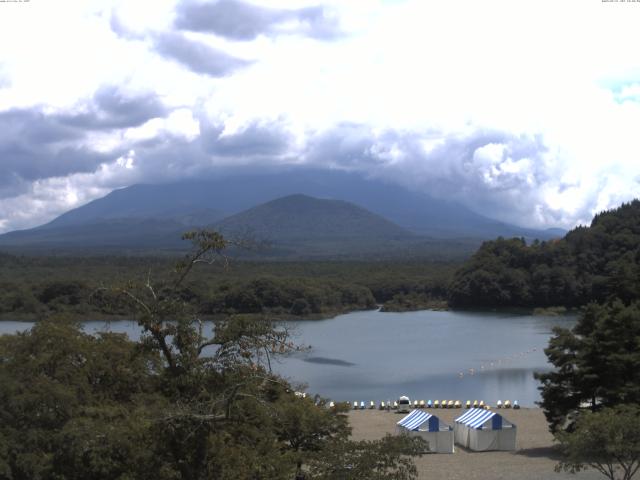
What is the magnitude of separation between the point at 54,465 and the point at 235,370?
285 centimetres

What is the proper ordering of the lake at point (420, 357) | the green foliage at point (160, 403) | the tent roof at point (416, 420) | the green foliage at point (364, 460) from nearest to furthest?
the green foliage at point (160, 403) → the green foliage at point (364, 460) → the tent roof at point (416, 420) → the lake at point (420, 357)

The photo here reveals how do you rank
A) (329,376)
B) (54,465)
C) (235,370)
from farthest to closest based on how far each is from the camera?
(329,376) < (54,465) < (235,370)

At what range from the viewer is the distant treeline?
5366 centimetres

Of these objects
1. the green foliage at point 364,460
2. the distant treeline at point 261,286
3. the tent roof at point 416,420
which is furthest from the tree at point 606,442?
the distant treeline at point 261,286

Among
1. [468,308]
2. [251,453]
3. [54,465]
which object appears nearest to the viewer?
[251,453]

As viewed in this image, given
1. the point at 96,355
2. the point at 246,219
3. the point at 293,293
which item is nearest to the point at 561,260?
the point at 293,293

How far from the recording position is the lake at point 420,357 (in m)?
31.2

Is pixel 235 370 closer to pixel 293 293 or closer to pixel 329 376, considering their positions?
pixel 329 376

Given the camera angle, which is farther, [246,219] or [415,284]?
[246,219]

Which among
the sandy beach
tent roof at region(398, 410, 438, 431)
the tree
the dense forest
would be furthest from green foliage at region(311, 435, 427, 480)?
the dense forest

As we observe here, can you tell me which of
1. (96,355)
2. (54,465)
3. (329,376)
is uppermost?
(96,355)

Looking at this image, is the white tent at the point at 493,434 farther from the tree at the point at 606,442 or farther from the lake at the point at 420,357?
the tree at the point at 606,442

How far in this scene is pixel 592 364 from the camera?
708 inches

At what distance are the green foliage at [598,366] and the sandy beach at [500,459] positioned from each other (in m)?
1.01
